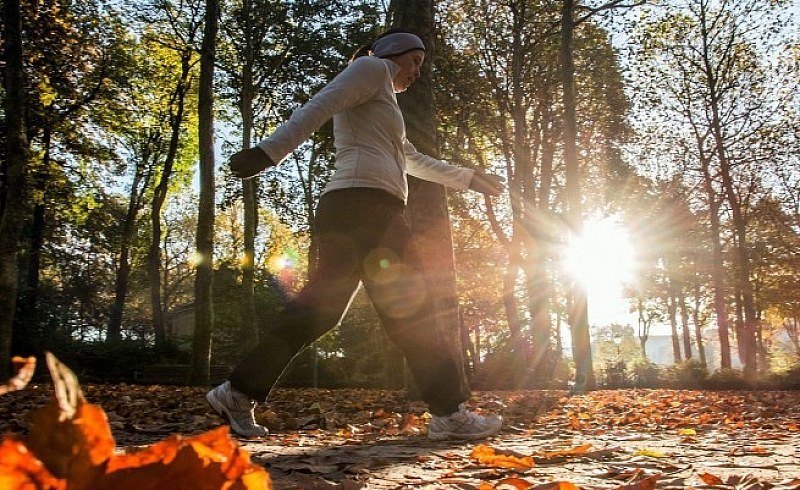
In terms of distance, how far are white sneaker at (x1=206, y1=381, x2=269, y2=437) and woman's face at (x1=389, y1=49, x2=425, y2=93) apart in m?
2.03

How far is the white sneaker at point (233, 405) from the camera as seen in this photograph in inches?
138

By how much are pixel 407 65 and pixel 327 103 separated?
0.74m

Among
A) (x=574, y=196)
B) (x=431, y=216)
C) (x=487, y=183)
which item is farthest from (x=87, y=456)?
(x=574, y=196)

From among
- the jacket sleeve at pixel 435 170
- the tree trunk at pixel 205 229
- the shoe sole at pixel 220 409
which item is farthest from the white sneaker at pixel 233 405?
the tree trunk at pixel 205 229

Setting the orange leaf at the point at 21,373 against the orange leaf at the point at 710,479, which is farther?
the orange leaf at the point at 710,479

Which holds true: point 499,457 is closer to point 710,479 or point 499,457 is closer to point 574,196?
point 710,479

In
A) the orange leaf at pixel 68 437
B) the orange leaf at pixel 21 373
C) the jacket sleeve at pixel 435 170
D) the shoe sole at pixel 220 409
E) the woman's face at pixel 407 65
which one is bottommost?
the shoe sole at pixel 220 409

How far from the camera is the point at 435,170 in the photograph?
14.1ft

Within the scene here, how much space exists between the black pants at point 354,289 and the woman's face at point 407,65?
2.48 ft

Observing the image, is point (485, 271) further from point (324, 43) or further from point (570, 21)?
point (570, 21)

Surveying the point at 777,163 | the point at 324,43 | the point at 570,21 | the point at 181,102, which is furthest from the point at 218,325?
the point at 777,163

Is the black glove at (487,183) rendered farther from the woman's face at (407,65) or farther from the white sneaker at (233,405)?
the white sneaker at (233,405)

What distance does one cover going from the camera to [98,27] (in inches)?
889

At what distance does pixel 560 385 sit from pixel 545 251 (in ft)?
16.4
